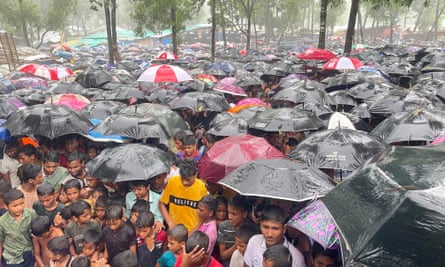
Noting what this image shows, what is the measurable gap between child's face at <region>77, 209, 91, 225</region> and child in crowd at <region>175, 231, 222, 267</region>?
1577 mm

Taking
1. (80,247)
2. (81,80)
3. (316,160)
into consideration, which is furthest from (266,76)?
(80,247)

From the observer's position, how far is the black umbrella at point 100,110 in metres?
8.20

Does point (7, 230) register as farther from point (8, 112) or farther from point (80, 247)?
point (8, 112)

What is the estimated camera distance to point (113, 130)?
6254 mm

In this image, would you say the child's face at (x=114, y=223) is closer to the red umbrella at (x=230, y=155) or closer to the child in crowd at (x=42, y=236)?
the child in crowd at (x=42, y=236)

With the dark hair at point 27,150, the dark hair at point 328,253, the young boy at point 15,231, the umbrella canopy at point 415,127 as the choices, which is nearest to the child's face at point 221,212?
the dark hair at point 328,253

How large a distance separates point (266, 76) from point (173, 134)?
9.07m

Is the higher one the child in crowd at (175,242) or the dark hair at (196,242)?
the dark hair at (196,242)

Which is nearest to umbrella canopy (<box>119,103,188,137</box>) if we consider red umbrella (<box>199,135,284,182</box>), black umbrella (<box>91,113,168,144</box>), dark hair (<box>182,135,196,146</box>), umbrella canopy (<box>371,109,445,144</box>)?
black umbrella (<box>91,113,168,144</box>)

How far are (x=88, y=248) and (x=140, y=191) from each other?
1.00 m

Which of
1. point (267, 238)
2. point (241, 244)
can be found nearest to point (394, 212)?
point (267, 238)

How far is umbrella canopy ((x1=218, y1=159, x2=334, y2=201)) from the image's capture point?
3855mm

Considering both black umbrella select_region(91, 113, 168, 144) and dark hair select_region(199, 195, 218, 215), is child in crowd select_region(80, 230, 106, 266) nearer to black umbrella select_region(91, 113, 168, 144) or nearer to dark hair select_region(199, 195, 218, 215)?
dark hair select_region(199, 195, 218, 215)

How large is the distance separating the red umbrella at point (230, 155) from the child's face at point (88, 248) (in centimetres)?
157
